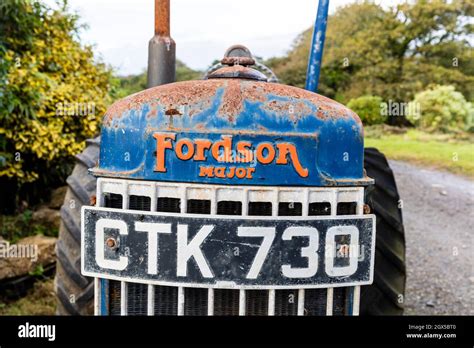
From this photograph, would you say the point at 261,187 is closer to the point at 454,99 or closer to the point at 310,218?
the point at 310,218

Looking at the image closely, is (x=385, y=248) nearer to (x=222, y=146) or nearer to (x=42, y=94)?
(x=222, y=146)

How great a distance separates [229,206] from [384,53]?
9387 mm

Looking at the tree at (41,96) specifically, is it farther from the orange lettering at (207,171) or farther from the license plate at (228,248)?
the orange lettering at (207,171)

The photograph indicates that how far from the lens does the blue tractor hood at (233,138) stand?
1636 millimetres

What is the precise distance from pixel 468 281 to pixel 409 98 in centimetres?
613

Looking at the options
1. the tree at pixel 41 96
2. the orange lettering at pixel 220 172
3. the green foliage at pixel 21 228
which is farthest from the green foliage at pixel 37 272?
the orange lettering at pixel 220 172

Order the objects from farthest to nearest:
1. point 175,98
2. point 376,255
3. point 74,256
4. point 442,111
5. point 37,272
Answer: point 442,111
point 37,272
point 376,255
point 74,256
point 175,98

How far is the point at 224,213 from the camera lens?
1.67 metres

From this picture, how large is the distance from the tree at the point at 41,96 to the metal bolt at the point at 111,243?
2.51 metres

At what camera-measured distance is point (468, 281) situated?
3973mm

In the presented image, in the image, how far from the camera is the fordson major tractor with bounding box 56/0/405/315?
162 cm

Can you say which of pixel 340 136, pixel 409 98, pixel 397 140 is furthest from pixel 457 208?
pixel 409 98

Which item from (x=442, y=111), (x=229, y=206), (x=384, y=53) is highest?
(x=384, y=53)

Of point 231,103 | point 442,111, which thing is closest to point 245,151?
point 231,103
